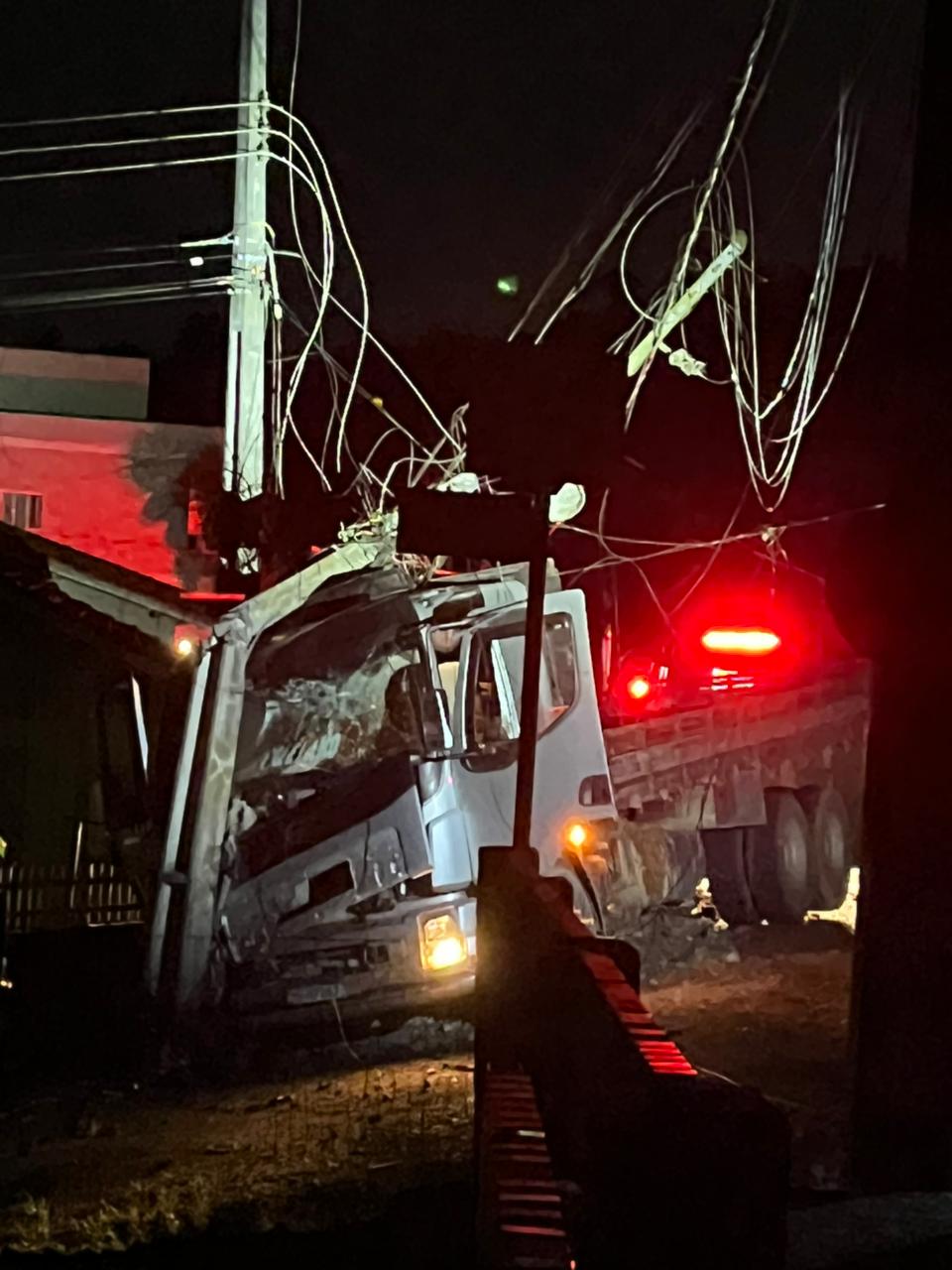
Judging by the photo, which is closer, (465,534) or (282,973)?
(465,534)

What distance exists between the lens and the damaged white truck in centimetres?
808

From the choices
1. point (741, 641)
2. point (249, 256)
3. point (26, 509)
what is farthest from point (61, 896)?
point (26, 509)

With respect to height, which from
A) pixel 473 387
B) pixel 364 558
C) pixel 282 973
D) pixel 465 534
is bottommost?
pixel 282 973

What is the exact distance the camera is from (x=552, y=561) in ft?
33.0

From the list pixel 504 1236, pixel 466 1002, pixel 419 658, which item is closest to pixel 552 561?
pixel 419 658

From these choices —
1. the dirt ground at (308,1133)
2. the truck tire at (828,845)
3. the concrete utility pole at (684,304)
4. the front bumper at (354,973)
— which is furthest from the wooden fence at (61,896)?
the truck tire at (828,845)

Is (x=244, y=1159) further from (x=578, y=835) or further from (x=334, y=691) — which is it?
(x=578, y=835)

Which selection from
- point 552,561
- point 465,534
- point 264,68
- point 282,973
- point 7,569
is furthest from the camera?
point 264,68

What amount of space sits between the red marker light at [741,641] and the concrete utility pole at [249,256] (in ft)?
16.6

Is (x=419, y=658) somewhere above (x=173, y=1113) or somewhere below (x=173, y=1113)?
above

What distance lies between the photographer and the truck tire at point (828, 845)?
12898 millimetres

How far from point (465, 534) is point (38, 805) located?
802 cm

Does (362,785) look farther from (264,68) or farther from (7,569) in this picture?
(264,68)

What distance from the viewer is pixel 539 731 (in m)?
9.29
